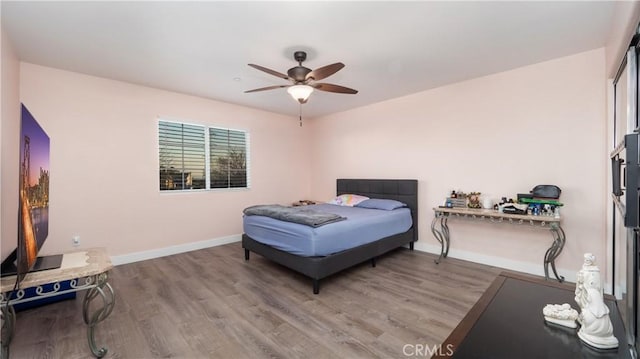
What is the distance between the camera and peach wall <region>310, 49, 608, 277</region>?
117 inches

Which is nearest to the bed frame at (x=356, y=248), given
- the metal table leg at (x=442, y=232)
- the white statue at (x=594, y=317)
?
the metal table leg at (x=442, y=232)

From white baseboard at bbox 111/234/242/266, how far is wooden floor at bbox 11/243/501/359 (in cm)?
21

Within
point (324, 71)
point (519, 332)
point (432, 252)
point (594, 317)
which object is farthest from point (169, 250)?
point (594, 317)

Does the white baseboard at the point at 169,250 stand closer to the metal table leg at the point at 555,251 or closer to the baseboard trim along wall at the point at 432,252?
the baseboard trim along wall at the point at 432,252

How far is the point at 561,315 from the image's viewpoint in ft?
4.09

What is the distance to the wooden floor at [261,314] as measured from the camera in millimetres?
A: 1985

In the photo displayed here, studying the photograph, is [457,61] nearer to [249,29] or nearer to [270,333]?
[249,29]

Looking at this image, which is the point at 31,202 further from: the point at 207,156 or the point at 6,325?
the point at 207,156

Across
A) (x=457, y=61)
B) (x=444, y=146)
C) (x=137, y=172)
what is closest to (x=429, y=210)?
(x=444, y=146)

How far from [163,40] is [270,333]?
9.41 feet

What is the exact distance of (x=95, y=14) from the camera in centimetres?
223

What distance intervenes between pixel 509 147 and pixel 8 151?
538 cm

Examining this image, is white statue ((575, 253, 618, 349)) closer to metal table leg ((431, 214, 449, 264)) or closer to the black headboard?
metal table leg ((431, 214, 449, 264))

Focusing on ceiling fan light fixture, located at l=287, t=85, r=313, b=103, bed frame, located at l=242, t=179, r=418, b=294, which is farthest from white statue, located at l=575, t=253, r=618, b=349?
ceiling fan light fixture, located at l=287, t=85, r=313, b=103
